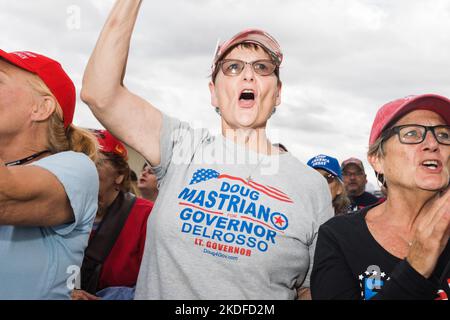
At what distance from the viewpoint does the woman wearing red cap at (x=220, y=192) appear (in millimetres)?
2188

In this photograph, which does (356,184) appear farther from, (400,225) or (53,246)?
(53,246)

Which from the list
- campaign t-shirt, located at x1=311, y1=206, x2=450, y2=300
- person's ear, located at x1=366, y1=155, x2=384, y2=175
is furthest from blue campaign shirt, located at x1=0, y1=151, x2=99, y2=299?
person's ear, located at x1=366, y1=155, x2=384, y2=175

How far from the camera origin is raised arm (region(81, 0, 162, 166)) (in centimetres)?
218

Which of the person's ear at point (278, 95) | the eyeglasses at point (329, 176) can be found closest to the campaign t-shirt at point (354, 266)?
the person's ear at point (278, 95)

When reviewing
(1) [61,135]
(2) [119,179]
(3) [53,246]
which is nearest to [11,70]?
(1) [61,135]

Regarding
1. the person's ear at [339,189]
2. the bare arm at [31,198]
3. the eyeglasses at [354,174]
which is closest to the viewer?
the bare arm at [31,198]

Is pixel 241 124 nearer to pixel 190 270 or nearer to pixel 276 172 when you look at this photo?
pixel 276 172

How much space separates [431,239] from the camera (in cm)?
184

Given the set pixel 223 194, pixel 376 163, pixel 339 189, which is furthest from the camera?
pixel 339 189

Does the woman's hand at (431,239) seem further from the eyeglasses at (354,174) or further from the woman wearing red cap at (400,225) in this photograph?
the eyeglasses at (354,174)

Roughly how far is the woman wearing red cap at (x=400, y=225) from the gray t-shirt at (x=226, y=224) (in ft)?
0.66

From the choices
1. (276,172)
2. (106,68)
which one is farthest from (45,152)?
(276,172)

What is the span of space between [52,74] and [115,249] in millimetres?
1587
